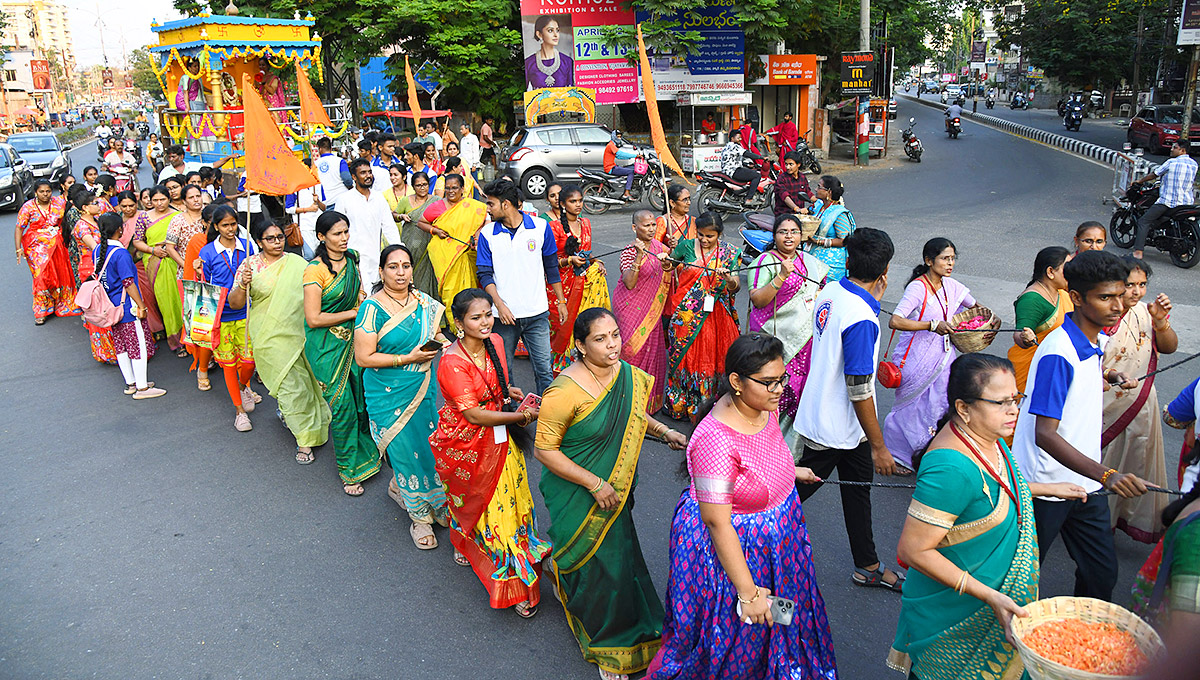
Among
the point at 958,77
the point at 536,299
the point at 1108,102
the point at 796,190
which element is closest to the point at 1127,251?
the point at 796,190

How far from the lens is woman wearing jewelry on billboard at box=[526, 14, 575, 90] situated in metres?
20.7

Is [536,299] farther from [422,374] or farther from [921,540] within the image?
[921,540]

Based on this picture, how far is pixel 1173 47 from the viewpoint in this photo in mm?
26750

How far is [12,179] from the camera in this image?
16953 millimetres

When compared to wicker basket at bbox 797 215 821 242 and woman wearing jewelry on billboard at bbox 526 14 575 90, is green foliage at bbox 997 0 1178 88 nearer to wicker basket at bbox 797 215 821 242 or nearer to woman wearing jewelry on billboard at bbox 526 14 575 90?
woman wearing jewelry on billboard at bbox 526 14 575 90

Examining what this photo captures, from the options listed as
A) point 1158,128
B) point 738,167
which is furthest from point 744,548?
point 1158,128

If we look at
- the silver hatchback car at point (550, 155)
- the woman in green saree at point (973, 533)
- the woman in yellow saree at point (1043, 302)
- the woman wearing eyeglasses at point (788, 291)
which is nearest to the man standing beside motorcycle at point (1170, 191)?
the woman in yellow saree at point (1043, 302)

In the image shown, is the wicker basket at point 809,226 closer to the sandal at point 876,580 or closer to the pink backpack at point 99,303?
the sandal at point 876,580

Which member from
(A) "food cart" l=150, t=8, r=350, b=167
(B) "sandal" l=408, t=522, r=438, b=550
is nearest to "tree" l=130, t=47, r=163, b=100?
(A) "food cart" l=150, t=8, r=350, b=167

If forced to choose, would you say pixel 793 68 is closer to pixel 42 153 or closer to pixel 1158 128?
pixel 1158 128

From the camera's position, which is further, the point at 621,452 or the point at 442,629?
the point at 442,629

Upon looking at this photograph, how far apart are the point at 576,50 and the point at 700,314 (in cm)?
1702

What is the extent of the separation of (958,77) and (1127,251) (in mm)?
76999

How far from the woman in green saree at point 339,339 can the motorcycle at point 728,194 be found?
8304 millimetres
